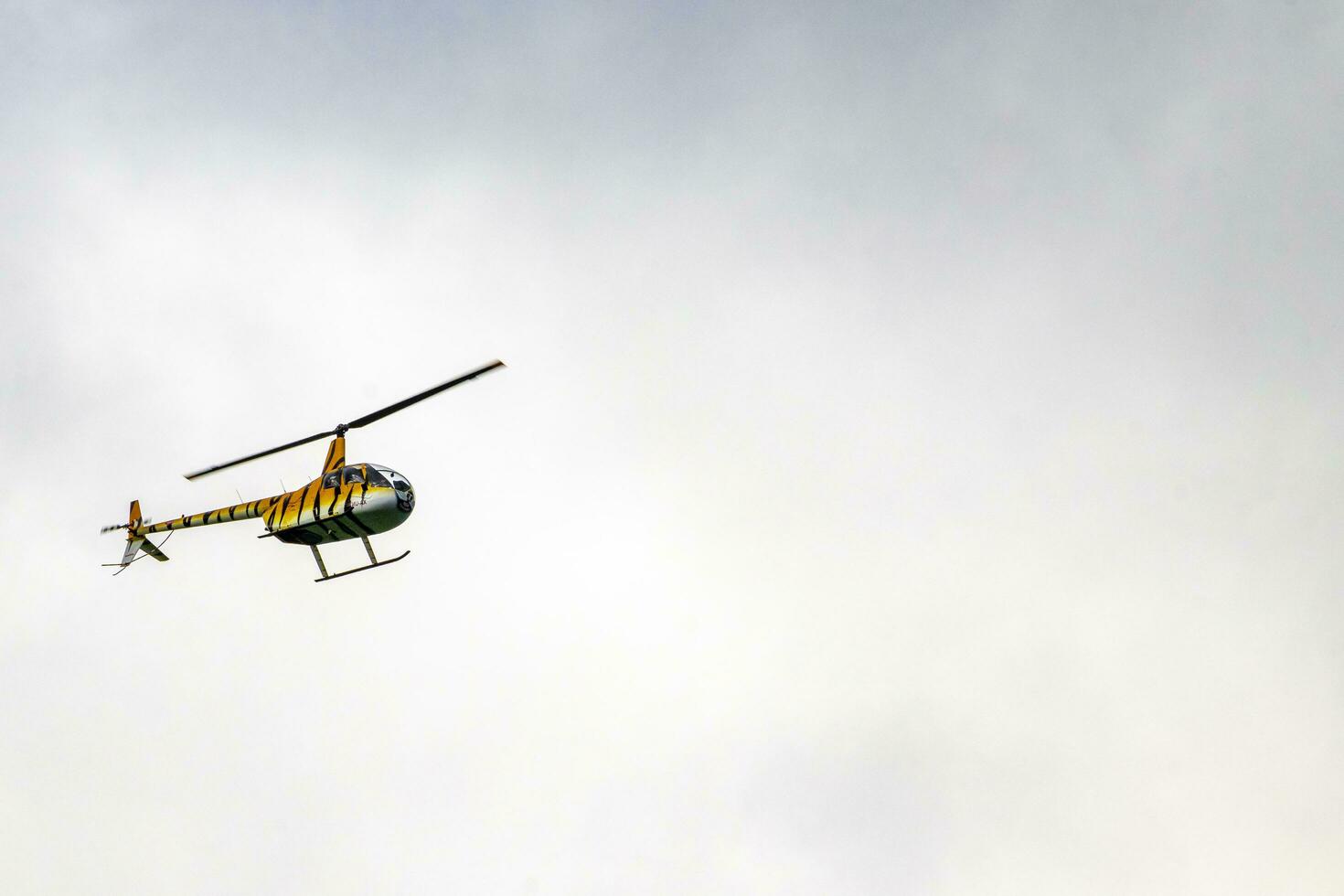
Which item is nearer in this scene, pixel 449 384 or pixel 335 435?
pixel 449 384

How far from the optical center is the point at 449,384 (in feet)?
142

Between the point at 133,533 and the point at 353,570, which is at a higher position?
the point at 133,533

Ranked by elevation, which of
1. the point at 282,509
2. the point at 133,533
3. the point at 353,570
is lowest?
the point at 353,570

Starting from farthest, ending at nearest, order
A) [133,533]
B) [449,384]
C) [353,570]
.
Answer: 1. [133,533]
2. [353,570]
3. [449,384]

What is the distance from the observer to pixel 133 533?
56.8m

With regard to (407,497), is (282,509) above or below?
above

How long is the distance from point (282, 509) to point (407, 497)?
6465 mm

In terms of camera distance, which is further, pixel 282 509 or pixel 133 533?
pixel 133 533

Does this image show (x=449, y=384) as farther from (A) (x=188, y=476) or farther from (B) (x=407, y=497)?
(A) (x=188, y=476)

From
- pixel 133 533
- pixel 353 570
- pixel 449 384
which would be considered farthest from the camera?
pixel 133 533

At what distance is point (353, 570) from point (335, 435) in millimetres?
6747

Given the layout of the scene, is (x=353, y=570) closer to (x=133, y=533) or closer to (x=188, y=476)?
(x=188, y=476)

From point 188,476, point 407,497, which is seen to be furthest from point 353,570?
point 188,476

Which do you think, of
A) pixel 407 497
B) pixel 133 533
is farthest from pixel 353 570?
pixel 133 533
